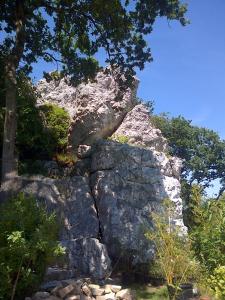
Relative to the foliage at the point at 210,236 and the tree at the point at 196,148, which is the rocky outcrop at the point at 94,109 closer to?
the foliage at the point at 210,236

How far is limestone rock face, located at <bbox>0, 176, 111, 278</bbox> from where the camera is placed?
13.1 m

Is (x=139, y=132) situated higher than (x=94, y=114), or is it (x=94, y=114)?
(x=94, y=114)

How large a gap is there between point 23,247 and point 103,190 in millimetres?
6968

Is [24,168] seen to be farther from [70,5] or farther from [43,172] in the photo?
[70,5]

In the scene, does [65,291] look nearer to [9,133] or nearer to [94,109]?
[9,133]

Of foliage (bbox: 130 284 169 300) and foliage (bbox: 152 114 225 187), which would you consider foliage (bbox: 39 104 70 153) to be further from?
foliage (bbox: 152 114 225 187)

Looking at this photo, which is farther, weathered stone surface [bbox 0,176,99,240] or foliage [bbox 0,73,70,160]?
foliage [bbox 0,73,70,160]

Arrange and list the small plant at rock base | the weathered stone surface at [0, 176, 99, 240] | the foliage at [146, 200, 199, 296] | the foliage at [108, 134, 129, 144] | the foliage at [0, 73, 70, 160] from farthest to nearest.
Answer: the foliage at [108, 134, 129, 144], the small plant at rock base, the foliage at [0, 73, 70, 160], the weathered stone surface at [0, 176, 99, 240], the foliage at [146, 200, 199, 296]

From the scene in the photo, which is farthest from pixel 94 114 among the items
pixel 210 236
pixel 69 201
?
pixel 210 236

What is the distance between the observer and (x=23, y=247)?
330 inches

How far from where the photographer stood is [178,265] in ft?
33.9

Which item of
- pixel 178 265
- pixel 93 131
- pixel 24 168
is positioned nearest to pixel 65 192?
pixel 24 168

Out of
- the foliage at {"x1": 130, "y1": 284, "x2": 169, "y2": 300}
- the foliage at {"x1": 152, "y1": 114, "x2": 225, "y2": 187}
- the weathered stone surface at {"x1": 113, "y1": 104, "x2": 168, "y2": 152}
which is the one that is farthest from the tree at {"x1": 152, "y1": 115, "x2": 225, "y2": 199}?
the foliage at {"x1": 130, "y1": 284, "x2": 169, "y2": 300}

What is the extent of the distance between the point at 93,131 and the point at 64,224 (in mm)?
5281
